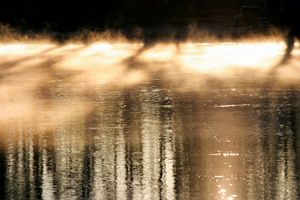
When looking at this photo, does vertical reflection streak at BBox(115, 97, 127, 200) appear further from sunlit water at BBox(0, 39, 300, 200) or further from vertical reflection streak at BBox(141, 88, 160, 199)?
vertical reflection streak at BBox(141, 88, 160, 199)

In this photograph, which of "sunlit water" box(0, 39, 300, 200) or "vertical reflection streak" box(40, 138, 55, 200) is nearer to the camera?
"vertical reflection streak" box(40, 138, 55, 200)

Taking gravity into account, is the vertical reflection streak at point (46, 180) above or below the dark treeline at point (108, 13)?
below

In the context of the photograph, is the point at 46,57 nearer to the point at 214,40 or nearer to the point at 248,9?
the point at 214,40

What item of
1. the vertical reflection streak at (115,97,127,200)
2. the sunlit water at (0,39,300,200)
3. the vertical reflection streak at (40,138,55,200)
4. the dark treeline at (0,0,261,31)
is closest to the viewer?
the vertical reflection streak at (40,138,55,200)

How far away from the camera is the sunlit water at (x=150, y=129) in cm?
772

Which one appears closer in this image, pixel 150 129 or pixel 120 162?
pixel 120 162

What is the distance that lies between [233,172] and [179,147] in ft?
4.77

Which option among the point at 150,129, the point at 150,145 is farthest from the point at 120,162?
the point at 150,129

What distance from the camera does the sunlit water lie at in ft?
25.3

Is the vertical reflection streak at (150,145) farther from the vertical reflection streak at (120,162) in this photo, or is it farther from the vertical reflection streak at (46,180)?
the vertical reflection streak at (46,180)

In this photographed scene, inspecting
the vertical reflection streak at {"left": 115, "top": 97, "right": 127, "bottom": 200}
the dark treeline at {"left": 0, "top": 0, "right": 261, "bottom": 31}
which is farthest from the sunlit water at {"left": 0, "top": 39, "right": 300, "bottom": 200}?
the dark treeline at {"left": 0, "top": 0, "right": 261, "bottom": 31}

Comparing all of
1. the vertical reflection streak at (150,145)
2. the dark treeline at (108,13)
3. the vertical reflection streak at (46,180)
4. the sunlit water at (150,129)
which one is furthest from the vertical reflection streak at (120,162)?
the dark treeline at (108,13)

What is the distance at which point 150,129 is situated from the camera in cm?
1076

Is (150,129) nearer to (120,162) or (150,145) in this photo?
(150,145)
